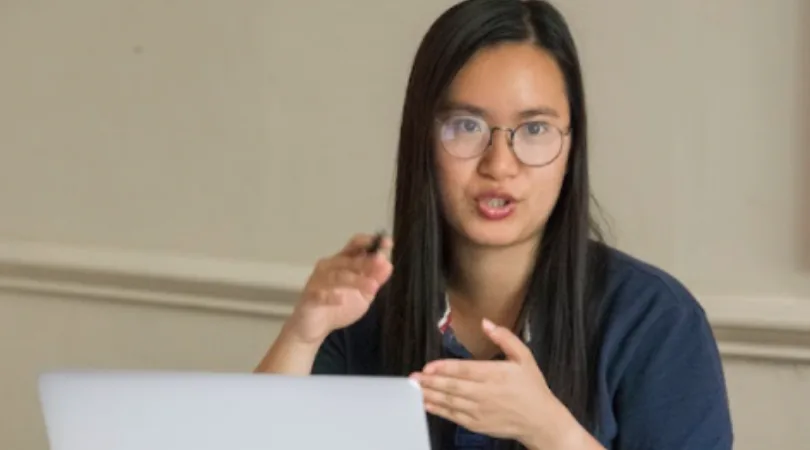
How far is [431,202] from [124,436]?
360 mm

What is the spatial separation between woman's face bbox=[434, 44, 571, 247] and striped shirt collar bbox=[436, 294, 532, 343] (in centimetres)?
10

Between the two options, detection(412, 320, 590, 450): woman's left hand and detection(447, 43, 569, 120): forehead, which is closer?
detection(412, 320, 590, 450): woman's left hand

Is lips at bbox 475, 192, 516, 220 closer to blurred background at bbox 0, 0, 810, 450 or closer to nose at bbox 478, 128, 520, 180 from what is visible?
nose at bbox 478, 128, 520, 180

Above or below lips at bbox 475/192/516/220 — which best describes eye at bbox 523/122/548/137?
above

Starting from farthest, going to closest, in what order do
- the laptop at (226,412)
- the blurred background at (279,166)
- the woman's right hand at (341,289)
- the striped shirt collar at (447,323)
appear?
1. the blurred background at (279,166)
2. the striped shirt collar at (447,323)
3. the woman's right hand at (341,289)
4. the laptop at (226,412)

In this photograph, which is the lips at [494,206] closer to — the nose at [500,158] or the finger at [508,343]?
the nose at [500,158]

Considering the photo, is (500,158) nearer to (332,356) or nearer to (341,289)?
(341,289)

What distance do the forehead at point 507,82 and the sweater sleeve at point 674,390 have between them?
22cm

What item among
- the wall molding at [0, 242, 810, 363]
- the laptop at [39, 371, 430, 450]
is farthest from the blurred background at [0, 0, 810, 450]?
the laptop at [39, 371, 430, 450]

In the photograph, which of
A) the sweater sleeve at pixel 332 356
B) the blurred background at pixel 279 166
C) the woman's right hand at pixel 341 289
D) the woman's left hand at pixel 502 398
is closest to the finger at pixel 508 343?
the woman's left hand at pixel 502 398

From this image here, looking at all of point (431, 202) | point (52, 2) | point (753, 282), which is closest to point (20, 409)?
point (52, 2)

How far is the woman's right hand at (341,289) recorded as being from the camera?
2.92 feet

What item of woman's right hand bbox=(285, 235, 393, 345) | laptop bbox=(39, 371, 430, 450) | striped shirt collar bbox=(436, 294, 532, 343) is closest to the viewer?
laptop bbox=(39, 371, 430, 450)

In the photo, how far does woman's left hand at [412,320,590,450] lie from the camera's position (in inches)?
31.3
